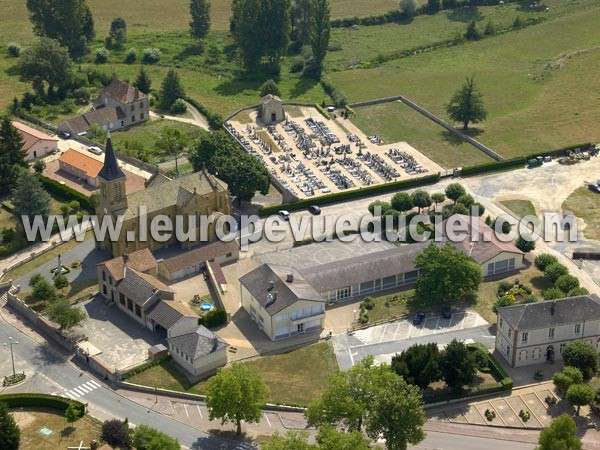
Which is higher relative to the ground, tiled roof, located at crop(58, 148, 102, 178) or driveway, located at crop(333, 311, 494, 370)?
tiled roof, located at crop(58, 148, 102, 178)

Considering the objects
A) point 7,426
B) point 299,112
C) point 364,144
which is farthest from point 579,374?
point 299,112

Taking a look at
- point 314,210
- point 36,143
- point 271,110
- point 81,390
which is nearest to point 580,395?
point 81,390

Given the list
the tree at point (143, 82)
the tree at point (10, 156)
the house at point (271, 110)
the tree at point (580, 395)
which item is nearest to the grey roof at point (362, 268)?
the tree at point (580, 395)

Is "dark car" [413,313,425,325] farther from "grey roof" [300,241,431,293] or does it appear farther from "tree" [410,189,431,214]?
"tree" [410,189,431,214]

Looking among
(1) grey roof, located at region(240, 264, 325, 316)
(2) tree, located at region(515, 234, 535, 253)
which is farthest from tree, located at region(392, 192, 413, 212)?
(1) grey roof, located at region(240, 264, 325, 316)

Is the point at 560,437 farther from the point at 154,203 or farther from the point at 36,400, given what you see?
the point at 154,203

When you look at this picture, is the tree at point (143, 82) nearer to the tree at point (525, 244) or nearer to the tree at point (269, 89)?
the tree at point (269, 89)

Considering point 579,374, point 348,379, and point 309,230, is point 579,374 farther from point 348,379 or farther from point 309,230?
point 309,230

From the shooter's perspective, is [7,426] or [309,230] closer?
[7,426]
